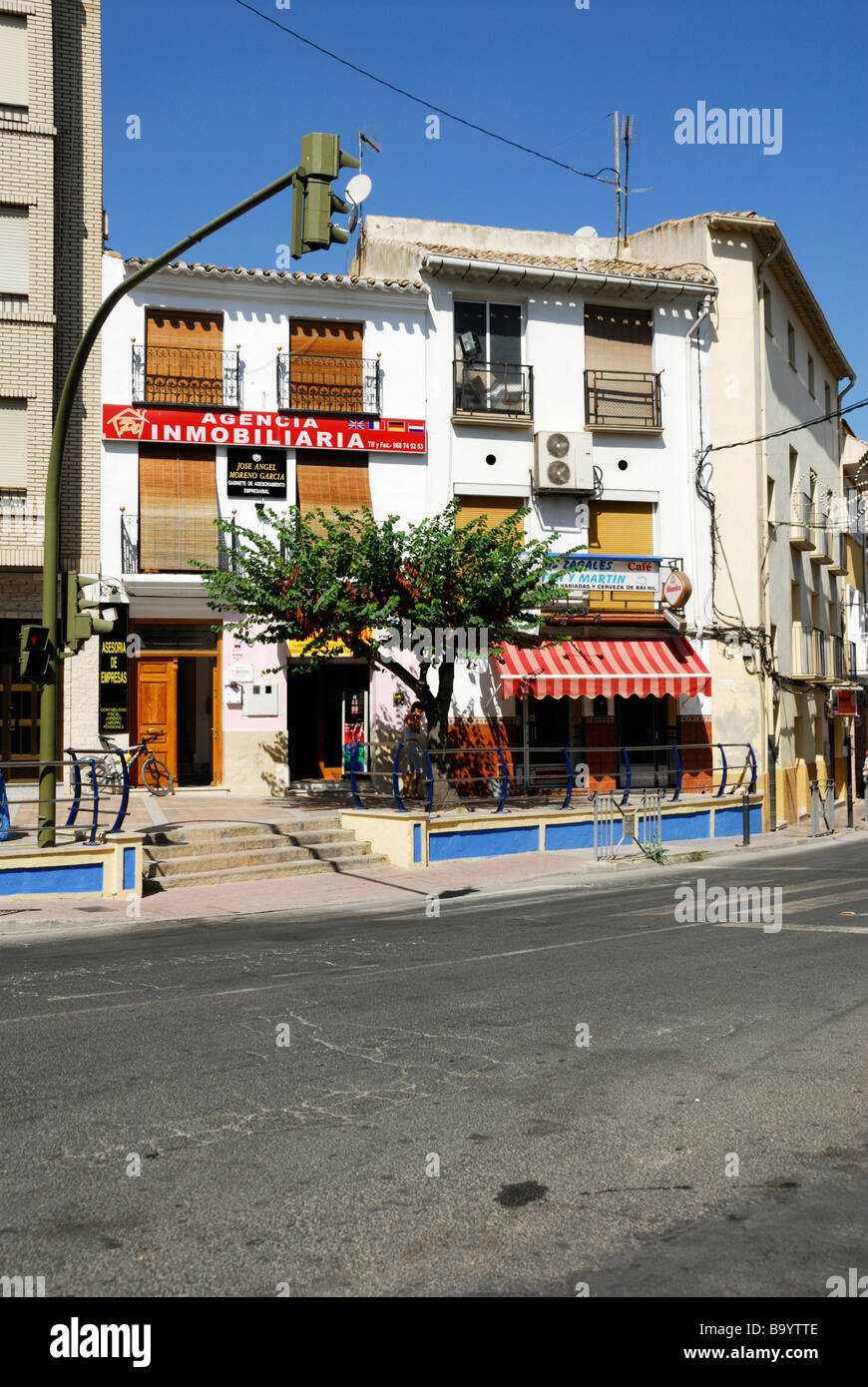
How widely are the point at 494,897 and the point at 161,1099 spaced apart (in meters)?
8.57

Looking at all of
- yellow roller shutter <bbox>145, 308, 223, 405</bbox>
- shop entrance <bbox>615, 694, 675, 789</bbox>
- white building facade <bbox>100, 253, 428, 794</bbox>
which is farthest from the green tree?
shop entrance <bbox>615, 694, 675, 789</bbox>

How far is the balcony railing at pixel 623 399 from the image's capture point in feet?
79.7

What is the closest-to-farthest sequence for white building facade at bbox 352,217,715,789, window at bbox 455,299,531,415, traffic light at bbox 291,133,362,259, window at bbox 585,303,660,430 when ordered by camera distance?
traffic light at bbox 291,133,362,259
white building facade at bbox 352,217,715,789
window at bbox 455,299,531,415
window at bbox 585,303,660,430

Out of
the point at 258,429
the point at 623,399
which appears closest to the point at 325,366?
the point at 258,429

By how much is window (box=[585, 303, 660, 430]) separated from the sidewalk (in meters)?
Result: 9.62

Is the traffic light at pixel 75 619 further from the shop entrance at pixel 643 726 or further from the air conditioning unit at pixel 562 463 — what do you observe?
the shop entrance at pixel 643 726

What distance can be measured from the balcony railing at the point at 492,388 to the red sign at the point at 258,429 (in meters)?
1.35

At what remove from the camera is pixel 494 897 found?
13773 millimetres

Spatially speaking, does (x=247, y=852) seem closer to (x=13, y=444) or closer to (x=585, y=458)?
(x=13, y=444)

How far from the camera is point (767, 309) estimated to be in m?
27.4

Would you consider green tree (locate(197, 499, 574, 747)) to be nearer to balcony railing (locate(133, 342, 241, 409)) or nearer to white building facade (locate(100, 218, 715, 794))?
white building facade (locate(100, 218, 715, 794))

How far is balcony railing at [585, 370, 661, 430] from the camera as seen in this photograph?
24.3 metres
